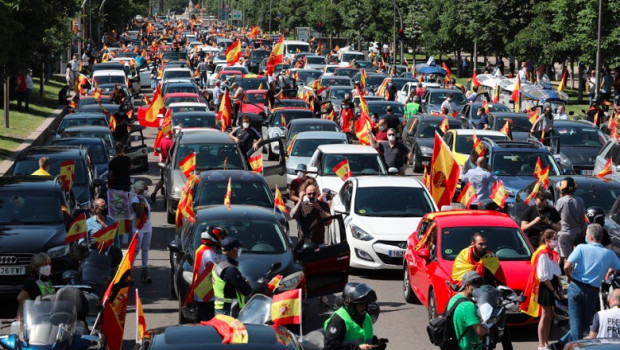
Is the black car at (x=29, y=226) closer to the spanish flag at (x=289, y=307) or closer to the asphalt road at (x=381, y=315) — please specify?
the asphalt road at (x=381, y=315)

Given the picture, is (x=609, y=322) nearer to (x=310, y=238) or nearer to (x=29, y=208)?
(x=310, y=238)

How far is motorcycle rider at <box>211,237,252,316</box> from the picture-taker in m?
12.1

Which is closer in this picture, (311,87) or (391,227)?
(391,227)

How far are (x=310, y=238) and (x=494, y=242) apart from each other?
9.86 feet

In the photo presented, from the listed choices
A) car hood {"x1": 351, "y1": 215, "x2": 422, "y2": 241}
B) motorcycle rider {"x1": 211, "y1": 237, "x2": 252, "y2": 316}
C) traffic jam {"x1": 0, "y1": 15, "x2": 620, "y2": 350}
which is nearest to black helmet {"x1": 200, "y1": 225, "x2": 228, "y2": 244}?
traffic jam {"x1": 0, "y1": 15, "x2": 620, "y2": 350}

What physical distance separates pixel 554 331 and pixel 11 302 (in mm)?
7040

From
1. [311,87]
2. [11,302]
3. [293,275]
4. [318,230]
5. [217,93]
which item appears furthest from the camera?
[311,87]

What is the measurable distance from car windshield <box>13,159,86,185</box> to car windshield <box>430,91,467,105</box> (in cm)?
2211

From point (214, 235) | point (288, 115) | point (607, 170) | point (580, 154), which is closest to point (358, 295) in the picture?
point (214, 235)

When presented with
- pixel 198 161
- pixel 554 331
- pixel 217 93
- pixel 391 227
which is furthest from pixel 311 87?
pixel 554 331

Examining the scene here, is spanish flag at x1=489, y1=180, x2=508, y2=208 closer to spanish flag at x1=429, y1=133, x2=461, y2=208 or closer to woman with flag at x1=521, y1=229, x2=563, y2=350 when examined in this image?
spanish flag at x1=429, y1=133, x2=461, y2=208

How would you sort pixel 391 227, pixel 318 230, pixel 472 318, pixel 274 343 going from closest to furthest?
pixel 274 343
pixel 472 318
pixel 318 230
pixel 391 227

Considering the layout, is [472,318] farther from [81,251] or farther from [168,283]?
[168,283]

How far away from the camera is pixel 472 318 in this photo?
35.5ft
